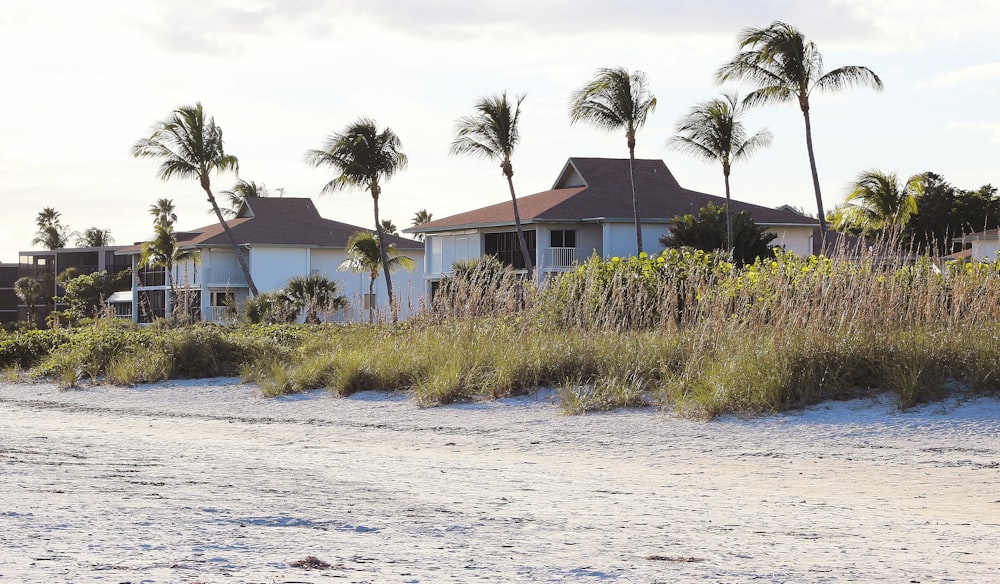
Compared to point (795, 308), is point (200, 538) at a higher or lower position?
lower

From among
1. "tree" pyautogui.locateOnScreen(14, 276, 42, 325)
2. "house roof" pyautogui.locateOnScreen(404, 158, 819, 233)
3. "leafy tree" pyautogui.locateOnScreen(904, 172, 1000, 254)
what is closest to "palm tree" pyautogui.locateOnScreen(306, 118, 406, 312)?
"house roof" pyautogui.locateOnScreen(404, 158, 819, 233)

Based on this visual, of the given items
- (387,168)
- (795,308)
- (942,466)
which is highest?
(387,168)

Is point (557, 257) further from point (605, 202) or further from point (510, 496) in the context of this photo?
point (510, 496)

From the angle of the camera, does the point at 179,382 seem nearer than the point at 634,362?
No

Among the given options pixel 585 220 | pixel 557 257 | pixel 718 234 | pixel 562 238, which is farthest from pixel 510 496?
pixel 562 238

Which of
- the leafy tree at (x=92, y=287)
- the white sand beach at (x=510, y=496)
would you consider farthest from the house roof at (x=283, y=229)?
the white sand beach at (x=510, y=496)

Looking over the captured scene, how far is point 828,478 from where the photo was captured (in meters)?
9.42

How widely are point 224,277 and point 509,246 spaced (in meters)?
17.9

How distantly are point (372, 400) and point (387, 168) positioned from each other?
3631cm

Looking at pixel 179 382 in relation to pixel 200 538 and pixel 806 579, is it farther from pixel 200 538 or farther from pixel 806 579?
pixel 806 579

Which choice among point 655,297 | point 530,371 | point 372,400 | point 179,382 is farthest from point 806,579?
point 179,382

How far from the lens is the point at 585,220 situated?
47531 mm

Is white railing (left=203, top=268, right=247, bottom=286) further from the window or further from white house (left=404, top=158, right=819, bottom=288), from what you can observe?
the window

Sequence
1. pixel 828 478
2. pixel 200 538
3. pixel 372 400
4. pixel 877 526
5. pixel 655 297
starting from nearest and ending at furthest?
pixel 200 538 < pixel 877 526 < pixel 828 478 < pixel 372 400 < pixel 655 297
